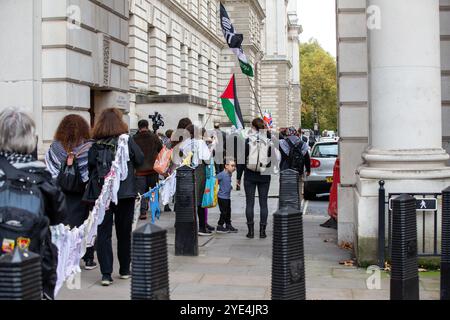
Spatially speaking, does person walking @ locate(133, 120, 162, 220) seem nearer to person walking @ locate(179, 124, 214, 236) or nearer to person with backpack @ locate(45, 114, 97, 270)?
person walking @ locate(179, 124, 214, 236)

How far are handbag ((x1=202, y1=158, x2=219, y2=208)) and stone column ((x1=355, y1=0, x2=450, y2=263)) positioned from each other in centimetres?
349

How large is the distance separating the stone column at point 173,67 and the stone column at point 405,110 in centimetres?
2804

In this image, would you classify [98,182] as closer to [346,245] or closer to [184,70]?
[346,245]

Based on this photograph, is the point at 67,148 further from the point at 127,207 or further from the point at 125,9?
the point at 125,9

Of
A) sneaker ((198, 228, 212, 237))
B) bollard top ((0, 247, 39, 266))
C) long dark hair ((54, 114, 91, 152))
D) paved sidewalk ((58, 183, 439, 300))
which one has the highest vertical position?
long dark hair ((54, 114, 91, 152))

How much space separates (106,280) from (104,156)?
140cm

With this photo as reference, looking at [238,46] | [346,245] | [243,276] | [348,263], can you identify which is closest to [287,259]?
[243,276]

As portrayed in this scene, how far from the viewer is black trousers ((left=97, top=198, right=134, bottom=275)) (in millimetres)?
7652

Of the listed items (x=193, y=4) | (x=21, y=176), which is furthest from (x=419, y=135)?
(x=193, y=4)

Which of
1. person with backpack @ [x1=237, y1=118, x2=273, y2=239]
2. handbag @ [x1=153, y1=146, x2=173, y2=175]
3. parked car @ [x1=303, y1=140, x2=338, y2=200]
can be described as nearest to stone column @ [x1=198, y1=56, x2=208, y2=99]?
parked car @ [x1=303, y1=140, x2=338, y2=200]

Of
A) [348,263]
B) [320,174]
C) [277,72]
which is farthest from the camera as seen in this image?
→ [277,72]

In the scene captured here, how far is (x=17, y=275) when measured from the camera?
3537 millimetres

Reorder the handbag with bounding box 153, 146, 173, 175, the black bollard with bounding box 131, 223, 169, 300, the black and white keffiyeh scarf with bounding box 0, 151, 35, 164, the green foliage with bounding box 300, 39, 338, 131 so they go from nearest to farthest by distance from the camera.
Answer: the black bollard with bounding box 131, 223, 169, 300, the black and white keffiyeh scarf with bounding box 0, 151, 35, 164, the handbag with bounding box 153, 146, 173, 175, the green foliage with bounding box 300, 39, 338, 131

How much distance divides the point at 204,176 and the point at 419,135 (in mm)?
4170
